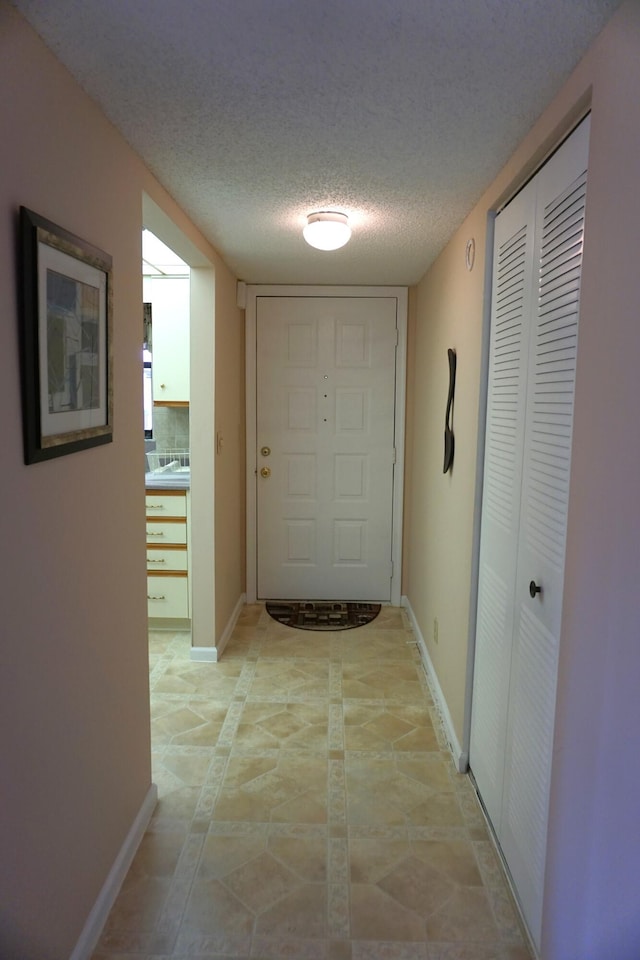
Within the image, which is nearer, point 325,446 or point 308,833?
point 308,833

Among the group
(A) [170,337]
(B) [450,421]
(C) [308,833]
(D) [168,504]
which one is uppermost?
(A) [170,337]

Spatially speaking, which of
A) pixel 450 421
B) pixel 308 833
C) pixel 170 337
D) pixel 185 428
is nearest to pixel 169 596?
pixel 185 428

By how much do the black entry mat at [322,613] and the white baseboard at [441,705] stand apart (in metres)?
0.36

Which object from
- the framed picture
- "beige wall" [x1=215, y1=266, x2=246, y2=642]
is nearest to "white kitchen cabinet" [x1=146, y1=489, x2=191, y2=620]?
"beige wall" [x1=215, y1=266, x2=246, y2=642]

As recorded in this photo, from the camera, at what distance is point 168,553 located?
351 centimetres

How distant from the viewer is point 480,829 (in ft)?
6.59

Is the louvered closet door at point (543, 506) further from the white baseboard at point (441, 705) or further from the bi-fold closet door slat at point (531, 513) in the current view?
the white baseboard at point (441, 705)

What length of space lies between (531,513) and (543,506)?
0.10m

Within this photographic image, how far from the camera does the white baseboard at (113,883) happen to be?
1.50m

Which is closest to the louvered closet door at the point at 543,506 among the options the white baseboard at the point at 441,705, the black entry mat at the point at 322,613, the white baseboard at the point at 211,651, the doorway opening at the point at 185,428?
the white baseboard at the point at 441,705

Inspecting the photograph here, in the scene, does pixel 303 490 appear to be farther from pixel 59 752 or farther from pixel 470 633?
pixel 59 752

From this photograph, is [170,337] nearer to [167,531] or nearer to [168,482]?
[168,482]

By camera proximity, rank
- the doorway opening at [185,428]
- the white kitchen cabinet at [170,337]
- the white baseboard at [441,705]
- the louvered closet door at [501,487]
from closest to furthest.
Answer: the louvered closet door at [501,487], the white baseboard at [441,705], the doorway opening at [185,428], the white kitchen cabinet at [170,337]

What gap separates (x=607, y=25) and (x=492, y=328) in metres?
1.00
